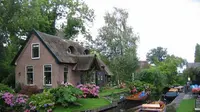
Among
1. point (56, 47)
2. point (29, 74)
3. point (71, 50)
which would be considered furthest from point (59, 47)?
point (29, 74)

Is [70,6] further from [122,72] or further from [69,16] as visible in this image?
[122,72]

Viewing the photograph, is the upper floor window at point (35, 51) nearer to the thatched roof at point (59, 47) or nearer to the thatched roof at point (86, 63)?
the thatched roof at point (59, 47)

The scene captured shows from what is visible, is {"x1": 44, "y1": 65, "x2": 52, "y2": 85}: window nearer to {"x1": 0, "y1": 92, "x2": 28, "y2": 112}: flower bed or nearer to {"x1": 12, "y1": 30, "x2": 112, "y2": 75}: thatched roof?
{"x1": 12, "y1": 30, "x2": 112, "y2": 75}: thatched roof

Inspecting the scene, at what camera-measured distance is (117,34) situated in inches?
1732

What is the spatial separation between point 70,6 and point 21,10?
548 inches

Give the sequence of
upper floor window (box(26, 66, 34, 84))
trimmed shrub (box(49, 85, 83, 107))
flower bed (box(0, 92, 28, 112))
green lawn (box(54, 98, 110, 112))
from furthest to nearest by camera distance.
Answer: upper floor window (box(26, 66, 34, 84)) → trimmed shrub (box(49, 85, 83, 107)) → green lawn (box(54, 98, 110, 112)) → flower bed (box(0, 92, 28, 112))

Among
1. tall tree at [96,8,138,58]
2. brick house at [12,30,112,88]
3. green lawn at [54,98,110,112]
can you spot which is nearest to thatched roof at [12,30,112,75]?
brick house at [12,30,112,88]

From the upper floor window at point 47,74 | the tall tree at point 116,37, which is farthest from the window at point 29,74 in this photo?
the tall tree at point 116,37

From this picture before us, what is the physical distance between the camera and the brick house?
94.4 ft

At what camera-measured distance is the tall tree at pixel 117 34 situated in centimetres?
4391

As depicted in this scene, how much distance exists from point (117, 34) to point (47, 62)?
17902 mm

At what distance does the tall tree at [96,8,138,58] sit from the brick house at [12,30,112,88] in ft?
43.0

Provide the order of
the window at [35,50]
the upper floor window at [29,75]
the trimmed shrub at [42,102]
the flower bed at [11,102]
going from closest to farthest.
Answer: the flower bed at [11,102]
the trimmed shrub at [42,102]
the window at [35,50]
the upper floor window at [29,75]

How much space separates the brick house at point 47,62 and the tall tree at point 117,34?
13107 mm
